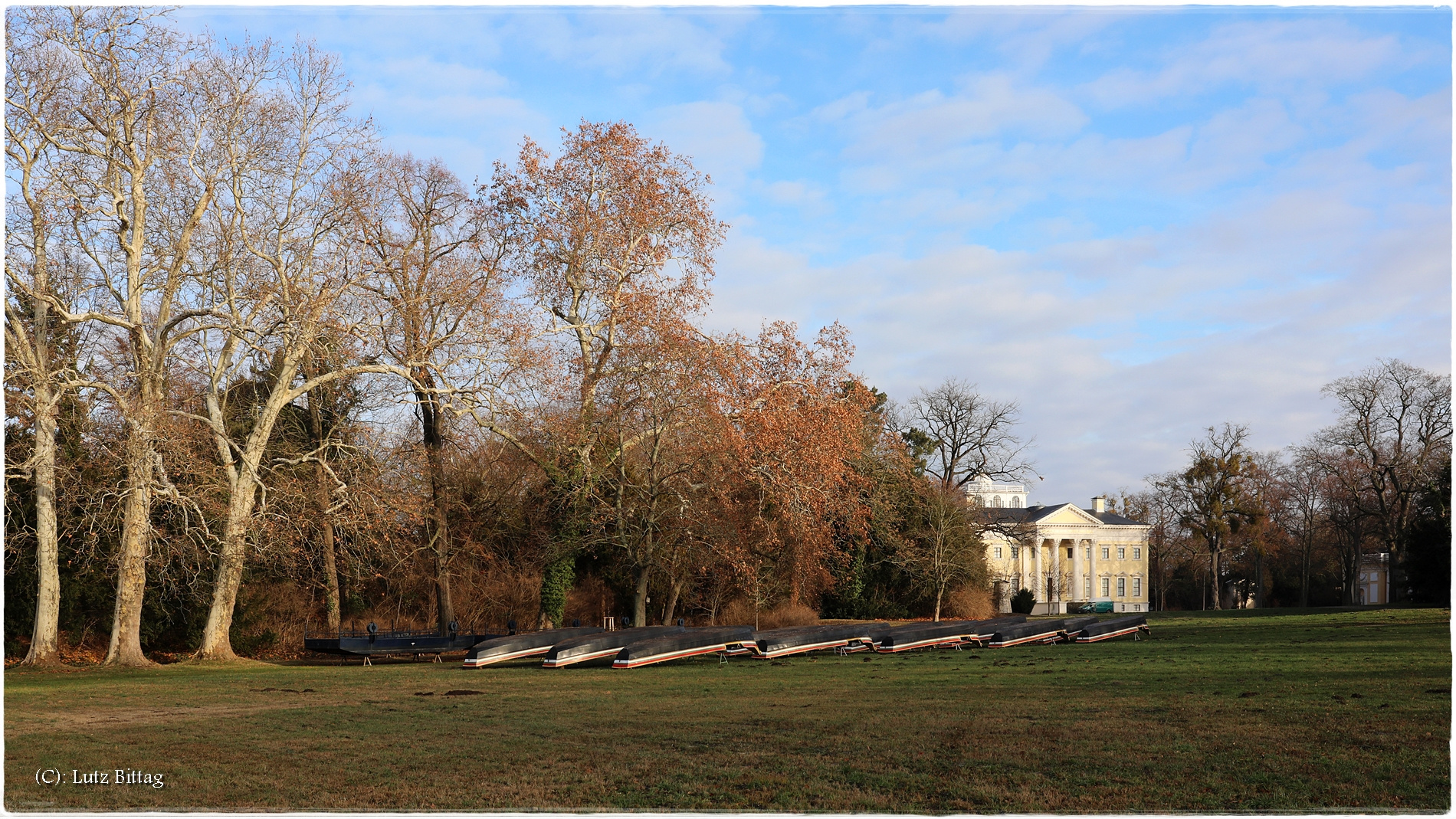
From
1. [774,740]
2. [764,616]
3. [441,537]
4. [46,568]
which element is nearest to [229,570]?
[46,568]

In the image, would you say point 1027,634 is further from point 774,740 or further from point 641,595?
point 774,740

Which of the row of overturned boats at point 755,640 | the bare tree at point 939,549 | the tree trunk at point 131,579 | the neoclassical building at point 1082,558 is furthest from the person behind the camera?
the neoclassical building at point 1082,558

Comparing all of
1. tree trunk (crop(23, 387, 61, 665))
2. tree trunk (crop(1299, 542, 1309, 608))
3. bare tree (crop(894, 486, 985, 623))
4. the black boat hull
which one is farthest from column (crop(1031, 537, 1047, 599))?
tree trunk (crop(23, 387, 61, 665))

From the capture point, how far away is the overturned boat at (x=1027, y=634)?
25875 mm

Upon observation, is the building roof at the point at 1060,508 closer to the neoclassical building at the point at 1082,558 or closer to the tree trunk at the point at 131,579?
the neoclassical building at the point at 1082,558

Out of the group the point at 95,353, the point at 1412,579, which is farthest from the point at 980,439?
the point at 95,353

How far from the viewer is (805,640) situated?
23.5 metres

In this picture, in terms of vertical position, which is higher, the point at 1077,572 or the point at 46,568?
the point at 46,568

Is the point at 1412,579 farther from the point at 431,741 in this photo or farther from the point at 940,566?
the point at 431,741

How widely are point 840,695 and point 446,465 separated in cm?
1987

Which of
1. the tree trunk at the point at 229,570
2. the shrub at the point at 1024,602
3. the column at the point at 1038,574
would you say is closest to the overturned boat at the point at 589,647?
the tree trunk at the point at 229,570

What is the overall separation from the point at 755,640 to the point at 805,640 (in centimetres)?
124

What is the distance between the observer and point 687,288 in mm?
30594

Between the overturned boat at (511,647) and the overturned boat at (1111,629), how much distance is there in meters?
13.5
